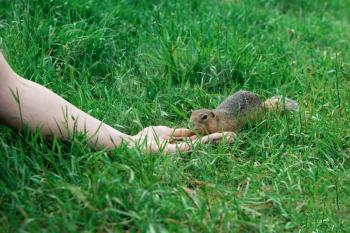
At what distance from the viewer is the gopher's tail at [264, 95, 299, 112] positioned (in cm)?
417

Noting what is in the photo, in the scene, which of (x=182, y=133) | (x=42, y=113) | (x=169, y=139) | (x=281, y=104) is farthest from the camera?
(x=281, y=104)

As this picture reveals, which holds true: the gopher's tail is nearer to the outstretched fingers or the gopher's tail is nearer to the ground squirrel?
the ground squirrel

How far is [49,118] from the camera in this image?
3.42 m

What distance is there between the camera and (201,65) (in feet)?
15.3

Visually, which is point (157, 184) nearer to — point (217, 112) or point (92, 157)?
point (92, 157)

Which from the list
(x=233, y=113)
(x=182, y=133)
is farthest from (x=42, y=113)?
(x=233, y=113)

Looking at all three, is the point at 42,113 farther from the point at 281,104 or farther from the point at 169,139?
the point at 281,104

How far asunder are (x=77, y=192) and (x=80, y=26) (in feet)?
→ 6.79

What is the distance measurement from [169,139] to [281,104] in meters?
0.77

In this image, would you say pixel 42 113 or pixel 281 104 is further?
pixel 281 104

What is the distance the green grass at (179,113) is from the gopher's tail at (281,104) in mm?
79

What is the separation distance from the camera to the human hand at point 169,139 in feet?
11.8

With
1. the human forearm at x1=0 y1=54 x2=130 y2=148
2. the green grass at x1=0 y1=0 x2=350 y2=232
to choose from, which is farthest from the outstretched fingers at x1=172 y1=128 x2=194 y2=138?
the human forearm at x1=0 y1=54 x2=130 y2=148

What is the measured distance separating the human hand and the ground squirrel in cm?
9
